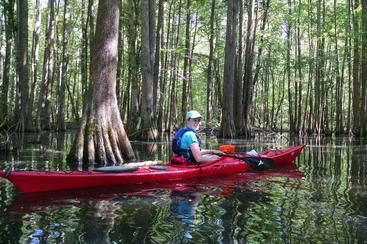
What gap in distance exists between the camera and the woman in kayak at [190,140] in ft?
25.8

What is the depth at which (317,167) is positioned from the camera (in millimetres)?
9828

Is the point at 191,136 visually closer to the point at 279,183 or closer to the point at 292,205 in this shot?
the point at 279,183

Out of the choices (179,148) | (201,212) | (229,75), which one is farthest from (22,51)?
(201,212)

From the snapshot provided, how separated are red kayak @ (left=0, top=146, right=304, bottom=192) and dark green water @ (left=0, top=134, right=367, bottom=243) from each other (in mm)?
179

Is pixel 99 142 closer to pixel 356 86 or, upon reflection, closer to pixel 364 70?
pixel 364 70

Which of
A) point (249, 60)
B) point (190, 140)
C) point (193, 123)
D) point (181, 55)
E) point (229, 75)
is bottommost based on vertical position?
point (190, 140)

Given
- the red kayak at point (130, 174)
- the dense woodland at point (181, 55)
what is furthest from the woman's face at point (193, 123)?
the dense woodland at point (181, 55)

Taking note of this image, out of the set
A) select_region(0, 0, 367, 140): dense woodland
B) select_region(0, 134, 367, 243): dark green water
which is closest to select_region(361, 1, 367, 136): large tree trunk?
select_region(0, 0, 367, 140): dense woodland

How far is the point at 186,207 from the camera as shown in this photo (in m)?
5.60

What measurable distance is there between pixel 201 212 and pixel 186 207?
0.36m

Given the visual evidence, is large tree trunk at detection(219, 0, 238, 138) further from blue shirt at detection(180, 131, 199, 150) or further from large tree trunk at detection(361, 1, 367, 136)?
blue shirt at detection(180, 131, 199, 150)

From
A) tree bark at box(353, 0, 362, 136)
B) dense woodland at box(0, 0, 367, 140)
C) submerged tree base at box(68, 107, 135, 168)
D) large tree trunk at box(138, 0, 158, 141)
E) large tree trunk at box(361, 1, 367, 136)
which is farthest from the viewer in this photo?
tree bark at box(353, 0, 362, 136)

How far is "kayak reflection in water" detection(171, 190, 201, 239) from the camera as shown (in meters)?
4.64

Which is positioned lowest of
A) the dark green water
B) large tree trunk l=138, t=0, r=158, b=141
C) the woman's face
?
the dark green water
